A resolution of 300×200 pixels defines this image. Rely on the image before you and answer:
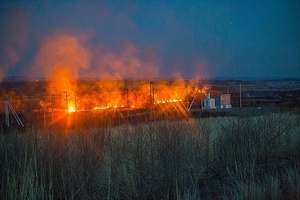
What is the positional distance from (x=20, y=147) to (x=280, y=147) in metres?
6.07

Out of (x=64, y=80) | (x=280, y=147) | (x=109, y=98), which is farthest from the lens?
(x=64, y=80)

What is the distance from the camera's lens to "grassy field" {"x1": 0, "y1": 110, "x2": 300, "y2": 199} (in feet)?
18.3

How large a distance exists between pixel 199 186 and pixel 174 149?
116 centimetres

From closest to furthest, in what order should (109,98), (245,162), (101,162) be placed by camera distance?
1. (101,162)
2. (245,162)
3. (109,98)

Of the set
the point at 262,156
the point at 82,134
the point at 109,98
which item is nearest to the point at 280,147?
the point at 262,156

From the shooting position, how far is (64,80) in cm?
3123

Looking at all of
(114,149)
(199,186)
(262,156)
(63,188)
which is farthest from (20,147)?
(262,156)

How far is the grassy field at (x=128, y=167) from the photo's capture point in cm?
557

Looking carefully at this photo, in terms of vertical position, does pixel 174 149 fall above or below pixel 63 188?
above

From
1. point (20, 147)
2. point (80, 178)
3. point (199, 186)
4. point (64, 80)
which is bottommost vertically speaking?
point (199, 186)

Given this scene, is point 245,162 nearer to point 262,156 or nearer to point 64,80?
point 262,156

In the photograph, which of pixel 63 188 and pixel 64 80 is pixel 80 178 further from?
pixel 64 80

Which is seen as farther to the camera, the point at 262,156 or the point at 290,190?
the point at 262,156

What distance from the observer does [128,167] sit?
6.33 m
